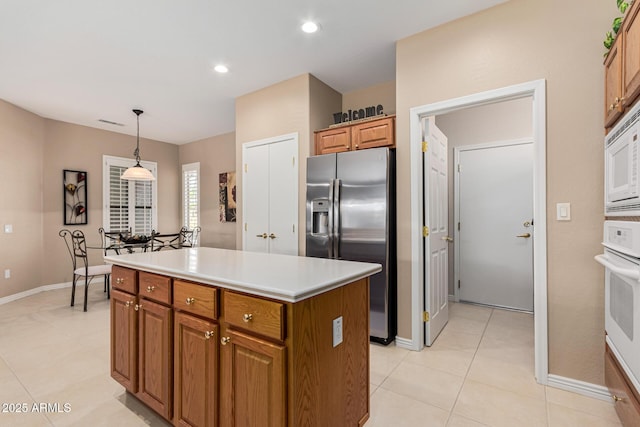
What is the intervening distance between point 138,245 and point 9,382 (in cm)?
270

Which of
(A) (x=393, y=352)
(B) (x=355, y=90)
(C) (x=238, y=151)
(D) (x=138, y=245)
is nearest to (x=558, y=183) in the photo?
(A) (x=393, y=352)

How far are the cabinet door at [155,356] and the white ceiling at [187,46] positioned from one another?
2.21m

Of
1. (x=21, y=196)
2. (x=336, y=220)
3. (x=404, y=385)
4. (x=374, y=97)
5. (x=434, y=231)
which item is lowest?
(x=404, y=385)

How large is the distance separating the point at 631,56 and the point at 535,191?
94 centimetres

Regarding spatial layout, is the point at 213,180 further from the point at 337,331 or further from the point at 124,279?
the point at 337,331

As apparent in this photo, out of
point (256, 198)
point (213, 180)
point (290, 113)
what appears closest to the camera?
point (290, 113)

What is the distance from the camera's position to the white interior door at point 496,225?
379 cm

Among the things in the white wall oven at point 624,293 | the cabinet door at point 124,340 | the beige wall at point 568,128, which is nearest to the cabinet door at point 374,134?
the beige wall at point 568,128

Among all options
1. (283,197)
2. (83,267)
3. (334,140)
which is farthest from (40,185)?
(334,140)

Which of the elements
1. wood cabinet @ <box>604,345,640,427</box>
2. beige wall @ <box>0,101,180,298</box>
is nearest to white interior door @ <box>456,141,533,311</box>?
wood cabinet @ <box>604,345,640,427</box>

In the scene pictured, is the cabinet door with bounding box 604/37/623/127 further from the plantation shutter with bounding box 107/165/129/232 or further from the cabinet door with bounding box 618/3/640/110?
the plantation shutter with bounding box 107/165/129/232

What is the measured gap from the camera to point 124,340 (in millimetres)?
1992

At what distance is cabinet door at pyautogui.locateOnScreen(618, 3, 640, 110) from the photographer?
1.40 metres

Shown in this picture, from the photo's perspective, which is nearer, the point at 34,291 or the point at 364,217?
the point at 364,217
